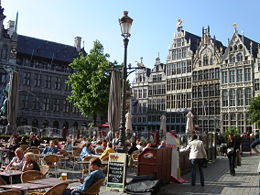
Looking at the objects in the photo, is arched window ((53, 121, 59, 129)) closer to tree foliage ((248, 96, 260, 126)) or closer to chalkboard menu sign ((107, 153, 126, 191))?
tree foliage ((248, 96, 260, 126))

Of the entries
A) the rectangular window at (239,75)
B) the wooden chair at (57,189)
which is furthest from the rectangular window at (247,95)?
the wooden chair at (57,189)

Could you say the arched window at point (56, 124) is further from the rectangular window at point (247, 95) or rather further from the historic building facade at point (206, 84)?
the rectangular window at point (247, 95)

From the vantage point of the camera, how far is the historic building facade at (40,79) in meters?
46.9

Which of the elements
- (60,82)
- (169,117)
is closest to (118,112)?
(169,117)

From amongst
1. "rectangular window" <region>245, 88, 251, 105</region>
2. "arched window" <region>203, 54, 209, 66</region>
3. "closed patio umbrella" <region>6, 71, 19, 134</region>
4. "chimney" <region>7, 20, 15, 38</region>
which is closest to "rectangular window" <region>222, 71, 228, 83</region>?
"arched window" <region>203, 54, 209, 66</region>

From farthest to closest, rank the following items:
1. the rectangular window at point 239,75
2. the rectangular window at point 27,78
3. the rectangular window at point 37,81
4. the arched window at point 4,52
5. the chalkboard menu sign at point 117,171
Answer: the rectangular window at point 37,81 < the rectangular window at point 27,78 < the arched window at point 4,52 < the rectangular window at point 239,75 < the chalkboard menu sign at point 117,171

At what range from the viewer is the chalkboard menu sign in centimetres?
844

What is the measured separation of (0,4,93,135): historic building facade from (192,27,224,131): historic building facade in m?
19.2

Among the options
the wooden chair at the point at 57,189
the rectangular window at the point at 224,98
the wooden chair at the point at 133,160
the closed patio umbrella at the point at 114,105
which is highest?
the rectangular window at the point at 224,98

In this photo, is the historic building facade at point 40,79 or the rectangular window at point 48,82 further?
the rectangular window at point 48,82

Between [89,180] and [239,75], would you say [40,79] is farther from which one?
[89,180]

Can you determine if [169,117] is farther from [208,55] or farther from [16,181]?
[16,181]

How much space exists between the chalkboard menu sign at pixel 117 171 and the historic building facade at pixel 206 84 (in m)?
37.3

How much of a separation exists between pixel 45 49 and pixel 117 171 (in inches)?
1884
